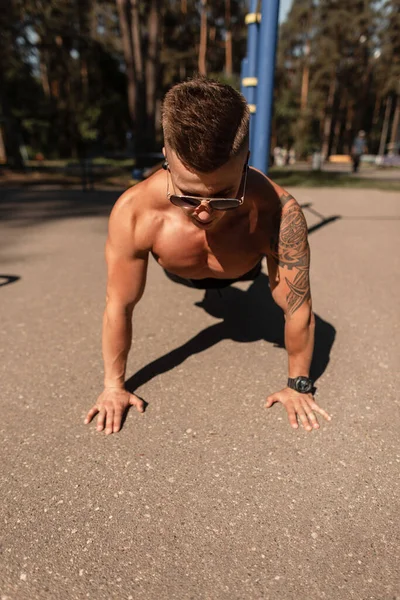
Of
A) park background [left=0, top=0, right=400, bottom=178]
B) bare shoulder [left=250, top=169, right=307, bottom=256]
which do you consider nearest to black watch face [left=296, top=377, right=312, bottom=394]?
bare shoulder [left=250, top=169, right=307, bottom=256]

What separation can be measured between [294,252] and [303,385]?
0.71 meters

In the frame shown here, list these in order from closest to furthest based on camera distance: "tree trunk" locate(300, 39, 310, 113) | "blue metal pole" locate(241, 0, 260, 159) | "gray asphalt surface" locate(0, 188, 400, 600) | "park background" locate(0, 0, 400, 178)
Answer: "gray asphalt surface" locate(0, 188, 400, 600), "blue metal pole" locate(241, 0, 260, 159), "park background" locate(0, 0, 400, 178), "tree trunk" locate(300, 39, 310, 113)

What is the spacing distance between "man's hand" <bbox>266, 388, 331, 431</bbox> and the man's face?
1090 millimetres

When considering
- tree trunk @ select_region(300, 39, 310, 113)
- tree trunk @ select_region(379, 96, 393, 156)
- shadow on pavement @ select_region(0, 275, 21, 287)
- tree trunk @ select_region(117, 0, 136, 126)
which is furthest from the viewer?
tree trunk @ select_region(379, 96, 393, 156)

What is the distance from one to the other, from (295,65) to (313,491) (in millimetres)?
38903

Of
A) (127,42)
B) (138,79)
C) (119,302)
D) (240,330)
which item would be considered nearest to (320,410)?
(240,330)

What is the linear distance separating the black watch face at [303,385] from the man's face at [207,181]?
3.48 ft

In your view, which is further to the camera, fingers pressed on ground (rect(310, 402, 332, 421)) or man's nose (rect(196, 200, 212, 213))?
fingers pressed on ground (rect(310, 402, 332, 421))

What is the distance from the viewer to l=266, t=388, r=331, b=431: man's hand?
2.05 m

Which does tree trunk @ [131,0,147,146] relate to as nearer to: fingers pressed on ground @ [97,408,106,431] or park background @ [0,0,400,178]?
park background @ [0,0,400,178]

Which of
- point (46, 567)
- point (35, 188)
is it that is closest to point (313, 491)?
point (46, 567)

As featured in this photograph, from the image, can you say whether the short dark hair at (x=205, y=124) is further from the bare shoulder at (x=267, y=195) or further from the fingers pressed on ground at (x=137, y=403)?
the fingers pressed on ground at (x=137, y=403)

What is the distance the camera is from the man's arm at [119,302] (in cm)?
192

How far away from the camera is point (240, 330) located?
10.1ft
